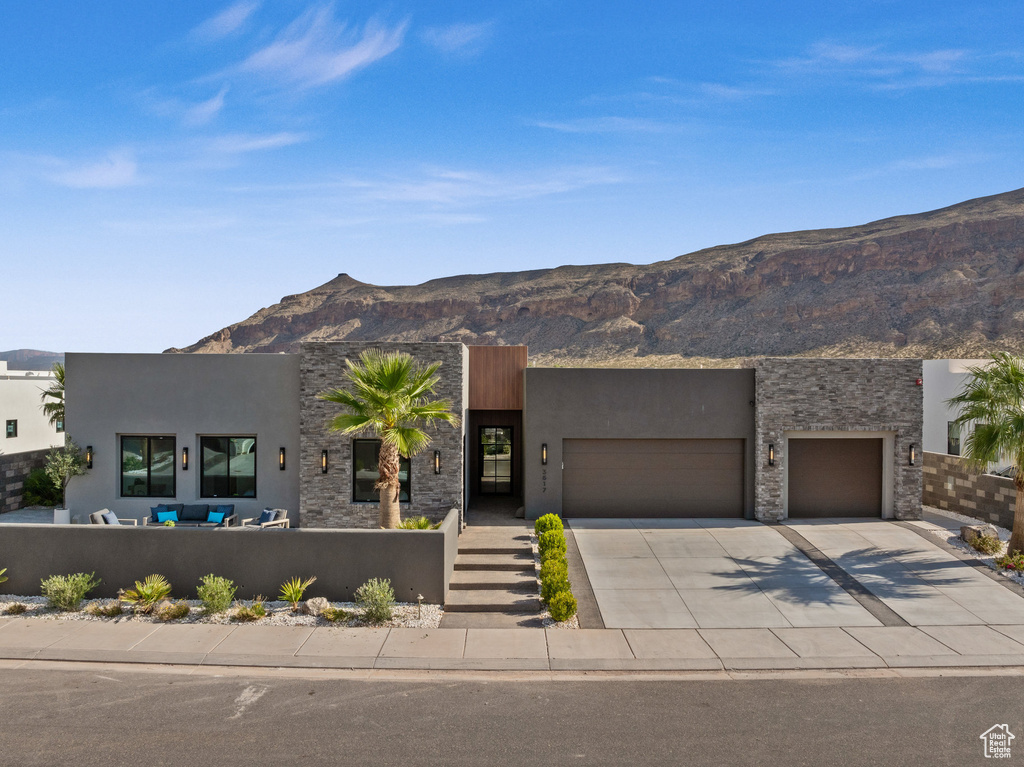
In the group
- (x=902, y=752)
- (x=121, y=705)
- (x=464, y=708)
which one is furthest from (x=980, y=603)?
(x=121, y=705)

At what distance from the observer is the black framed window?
15.2 metres

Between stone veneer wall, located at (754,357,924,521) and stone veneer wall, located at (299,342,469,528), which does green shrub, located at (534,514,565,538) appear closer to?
stone veneer wall, located at (299,342,469,528)

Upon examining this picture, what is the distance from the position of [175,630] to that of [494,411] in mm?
10418

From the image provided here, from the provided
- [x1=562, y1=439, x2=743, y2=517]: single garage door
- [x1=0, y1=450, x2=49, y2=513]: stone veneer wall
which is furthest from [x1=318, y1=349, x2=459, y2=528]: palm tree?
[x1=0, y1=450, x2=49, y2=513]: stone veneer wall

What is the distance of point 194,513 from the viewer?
48.2ft

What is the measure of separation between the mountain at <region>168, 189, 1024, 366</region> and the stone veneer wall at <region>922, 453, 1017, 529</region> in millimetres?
33923

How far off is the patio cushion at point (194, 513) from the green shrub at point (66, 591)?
3.81m

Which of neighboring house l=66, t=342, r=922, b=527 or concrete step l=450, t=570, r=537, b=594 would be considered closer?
→ concrete step l=450, t=570, r=537, b=594

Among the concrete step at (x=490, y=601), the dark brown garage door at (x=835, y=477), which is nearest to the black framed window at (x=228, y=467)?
the concrete step at (x=490, y=601)

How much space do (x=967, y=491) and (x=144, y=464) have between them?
69.5ft

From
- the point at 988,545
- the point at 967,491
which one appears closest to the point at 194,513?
the point at 988,545

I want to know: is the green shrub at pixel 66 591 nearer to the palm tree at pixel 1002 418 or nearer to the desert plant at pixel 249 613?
the desert plant at pixel 249 613
